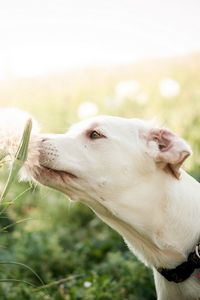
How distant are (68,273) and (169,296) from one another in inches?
75.1

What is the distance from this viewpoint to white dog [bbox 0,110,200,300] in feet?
10.1

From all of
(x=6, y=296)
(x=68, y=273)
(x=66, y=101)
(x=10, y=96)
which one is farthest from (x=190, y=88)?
(x=6, y=296)

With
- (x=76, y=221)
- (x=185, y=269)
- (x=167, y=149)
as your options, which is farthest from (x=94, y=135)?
(x=76, y=221)

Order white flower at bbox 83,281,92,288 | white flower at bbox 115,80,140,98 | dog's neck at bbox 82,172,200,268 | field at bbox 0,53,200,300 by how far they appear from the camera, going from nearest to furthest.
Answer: dog's neck at bbox 82,172,200,268 → white flower at bbox 83,281,92,288 → field at bbox 0,53,200,300 → white flower at bbox 115,80,140,98

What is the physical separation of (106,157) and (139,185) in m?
0.26

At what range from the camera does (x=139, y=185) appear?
3145 mm

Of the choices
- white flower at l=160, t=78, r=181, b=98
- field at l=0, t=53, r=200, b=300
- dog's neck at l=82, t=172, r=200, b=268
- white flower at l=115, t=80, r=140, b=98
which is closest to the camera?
dog's neck at l=82, t=172, r=200, b=268

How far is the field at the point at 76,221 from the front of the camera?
402 centimetres

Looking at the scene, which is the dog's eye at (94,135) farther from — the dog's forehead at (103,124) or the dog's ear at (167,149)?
the dog's ear at (167,149)

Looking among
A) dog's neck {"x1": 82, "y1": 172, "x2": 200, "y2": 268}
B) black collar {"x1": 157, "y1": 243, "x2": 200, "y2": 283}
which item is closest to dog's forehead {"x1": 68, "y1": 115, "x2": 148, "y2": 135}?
dog's neck {"x1": 82, "y1": 172, "x2": 200, "y2": 268}

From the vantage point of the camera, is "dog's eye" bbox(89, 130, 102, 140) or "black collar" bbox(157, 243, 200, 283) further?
"dog's eye" bbox(89, 130, 102, 140)

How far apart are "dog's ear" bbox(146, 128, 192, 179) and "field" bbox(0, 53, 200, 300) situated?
1.46ft

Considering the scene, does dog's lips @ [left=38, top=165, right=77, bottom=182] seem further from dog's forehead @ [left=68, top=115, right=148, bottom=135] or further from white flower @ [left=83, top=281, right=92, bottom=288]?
white flower @ [left=83, top=281, right=92, bottom=288]

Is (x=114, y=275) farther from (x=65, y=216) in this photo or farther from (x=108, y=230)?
(x=65, y=216)
